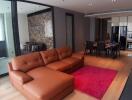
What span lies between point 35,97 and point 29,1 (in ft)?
11.9

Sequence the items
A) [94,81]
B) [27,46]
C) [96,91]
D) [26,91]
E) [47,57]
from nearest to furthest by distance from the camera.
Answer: [26,91] < [96,91] < [94,81] < [47,57] < [27,46]

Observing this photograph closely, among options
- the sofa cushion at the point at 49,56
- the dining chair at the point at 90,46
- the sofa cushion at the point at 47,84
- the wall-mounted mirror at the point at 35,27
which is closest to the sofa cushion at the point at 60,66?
the sofa cushion at the point at 49,56

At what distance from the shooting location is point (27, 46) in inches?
270

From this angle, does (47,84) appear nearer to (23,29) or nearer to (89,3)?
(89,3)

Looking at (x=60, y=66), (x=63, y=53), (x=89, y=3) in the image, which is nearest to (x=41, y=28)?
(x=63, y=53)

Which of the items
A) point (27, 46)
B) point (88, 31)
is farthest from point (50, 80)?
point (88, 31)

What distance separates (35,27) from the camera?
688 cm

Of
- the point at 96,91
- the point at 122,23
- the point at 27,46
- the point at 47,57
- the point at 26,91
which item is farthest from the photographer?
the point at 122,23

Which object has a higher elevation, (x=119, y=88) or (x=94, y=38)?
(x=94, y=38)

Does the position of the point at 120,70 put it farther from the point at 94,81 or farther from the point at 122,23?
the point at 122,23

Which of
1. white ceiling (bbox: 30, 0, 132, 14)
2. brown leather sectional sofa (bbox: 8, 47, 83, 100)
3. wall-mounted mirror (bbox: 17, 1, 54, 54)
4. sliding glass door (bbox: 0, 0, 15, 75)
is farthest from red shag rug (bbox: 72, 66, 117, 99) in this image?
sliding glass door (bbox: 0, 0, 15, 75)

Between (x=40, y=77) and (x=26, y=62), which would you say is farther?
(x=26, y=62)

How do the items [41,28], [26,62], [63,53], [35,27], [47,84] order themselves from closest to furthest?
[47,84] → [26,62] → [63,53] → [41,28] → [35,27]

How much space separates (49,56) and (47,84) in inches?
59.7
